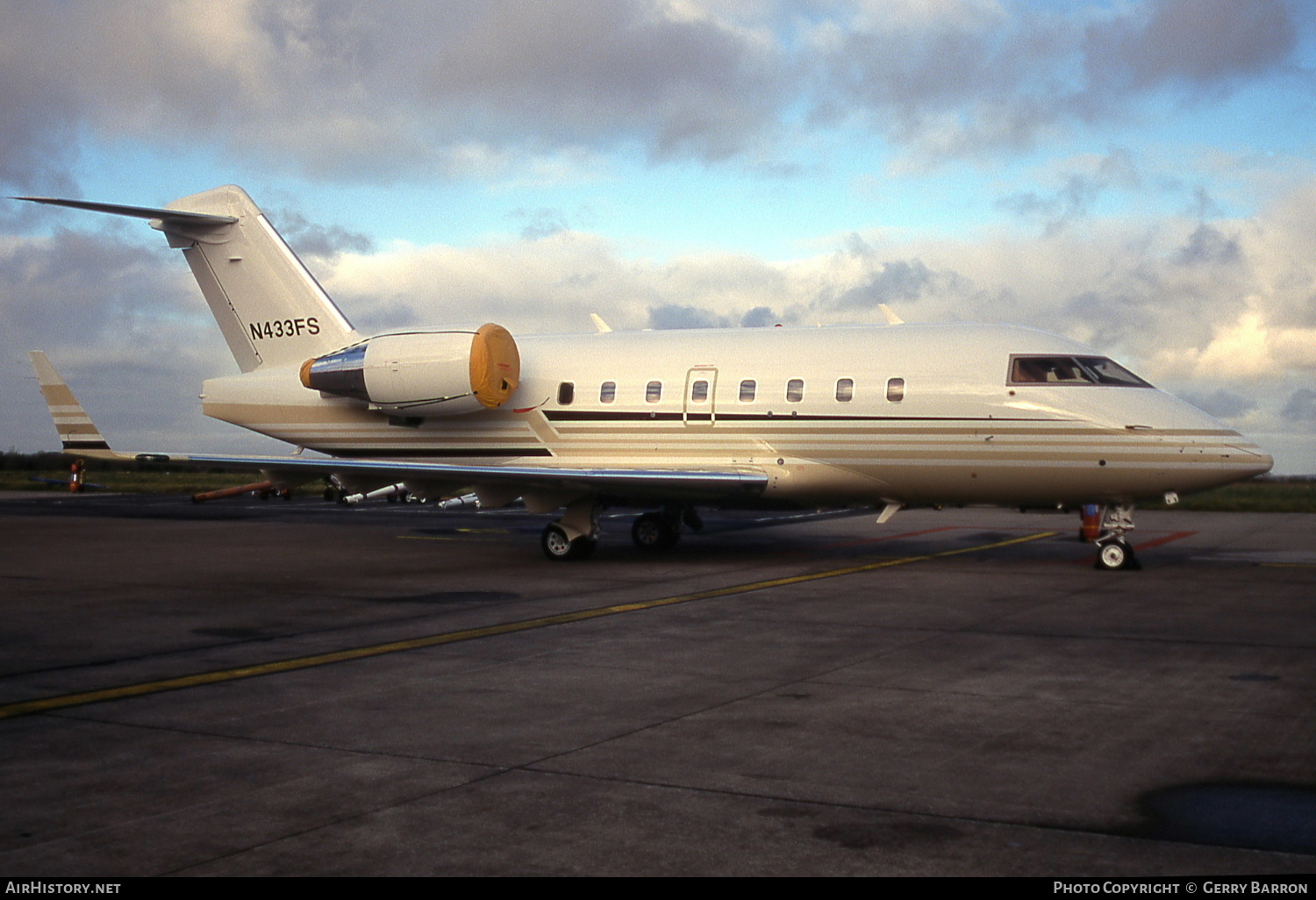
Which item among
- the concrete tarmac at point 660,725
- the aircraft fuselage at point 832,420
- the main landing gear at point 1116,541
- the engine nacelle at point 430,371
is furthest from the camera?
the engine nacelle at point 430,371

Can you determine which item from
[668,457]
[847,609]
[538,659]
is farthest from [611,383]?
[538,659]

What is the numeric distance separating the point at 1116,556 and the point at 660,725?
11518mm

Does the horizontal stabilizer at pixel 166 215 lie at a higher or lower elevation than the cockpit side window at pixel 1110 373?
higher

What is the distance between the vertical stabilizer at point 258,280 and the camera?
20.9 m

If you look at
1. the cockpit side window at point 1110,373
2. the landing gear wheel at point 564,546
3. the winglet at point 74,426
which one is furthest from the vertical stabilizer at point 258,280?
the cockpit side window at point 1110,373

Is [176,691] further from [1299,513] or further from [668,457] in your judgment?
[1299,513]

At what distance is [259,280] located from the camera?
21.0 meters

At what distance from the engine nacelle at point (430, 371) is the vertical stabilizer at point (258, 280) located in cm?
152

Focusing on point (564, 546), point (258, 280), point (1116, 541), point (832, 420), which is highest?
point (258, 280)

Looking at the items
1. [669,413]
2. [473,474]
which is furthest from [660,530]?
[473,474]

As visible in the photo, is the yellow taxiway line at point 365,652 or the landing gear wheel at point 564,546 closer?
the yellow taxiway line at point 365,652

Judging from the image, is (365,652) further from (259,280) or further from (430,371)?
(259,280)

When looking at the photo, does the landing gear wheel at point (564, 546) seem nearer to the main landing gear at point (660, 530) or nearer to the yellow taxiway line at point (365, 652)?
the main landing gear at point (660, 530)

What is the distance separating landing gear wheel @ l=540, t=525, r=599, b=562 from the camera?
18500mm
